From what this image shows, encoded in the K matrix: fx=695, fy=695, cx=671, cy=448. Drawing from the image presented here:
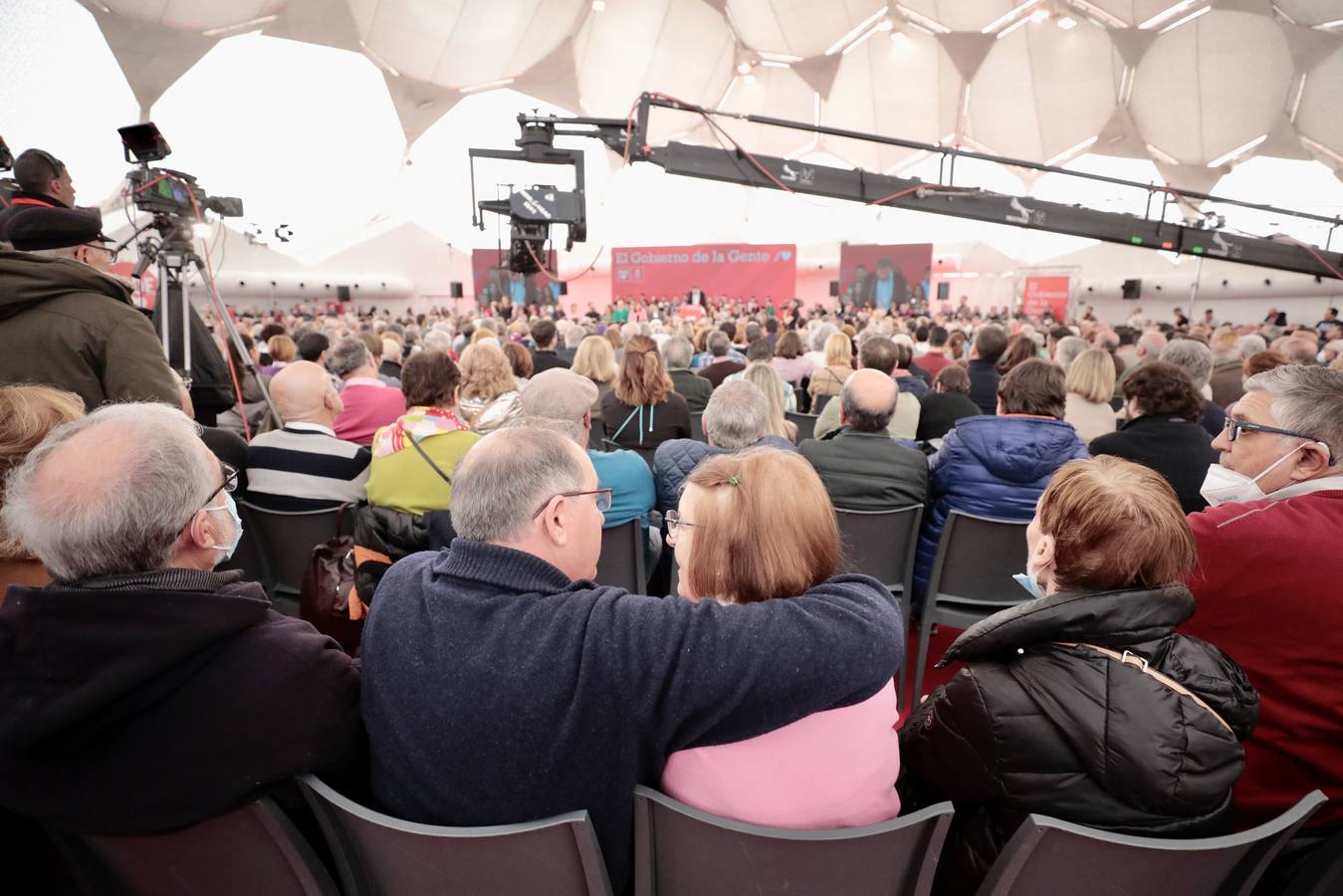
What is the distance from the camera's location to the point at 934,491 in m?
3.25

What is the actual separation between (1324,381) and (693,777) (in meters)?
1.96

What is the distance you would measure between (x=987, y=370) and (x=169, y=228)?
588cm

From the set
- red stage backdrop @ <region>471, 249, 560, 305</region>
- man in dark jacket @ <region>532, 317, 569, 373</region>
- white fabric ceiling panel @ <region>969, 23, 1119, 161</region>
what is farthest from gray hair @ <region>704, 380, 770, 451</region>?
white fabric ceiling panel @ <region>969, 23, 1119, 161</region>

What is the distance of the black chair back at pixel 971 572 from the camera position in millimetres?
2748

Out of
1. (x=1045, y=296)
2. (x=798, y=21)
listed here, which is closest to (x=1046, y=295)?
(x=1045, y=296)

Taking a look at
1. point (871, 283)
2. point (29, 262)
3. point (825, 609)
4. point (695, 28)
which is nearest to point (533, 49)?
point (695, 28)

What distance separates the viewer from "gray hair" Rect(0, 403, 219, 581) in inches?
44.8

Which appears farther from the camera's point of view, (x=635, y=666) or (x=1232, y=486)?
(x=1232, y=486)

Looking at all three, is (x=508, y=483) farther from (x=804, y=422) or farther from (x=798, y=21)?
(x=798, y=21)

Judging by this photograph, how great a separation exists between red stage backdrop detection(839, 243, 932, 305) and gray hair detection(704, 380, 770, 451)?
19.4 meters

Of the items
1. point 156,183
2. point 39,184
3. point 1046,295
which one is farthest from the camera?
point 1046,295

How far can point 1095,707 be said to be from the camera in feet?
3.77

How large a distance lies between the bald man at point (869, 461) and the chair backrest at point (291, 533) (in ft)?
6.63

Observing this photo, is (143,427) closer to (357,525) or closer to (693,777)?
(693,777)
